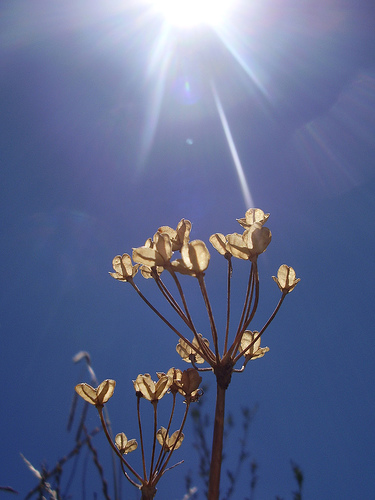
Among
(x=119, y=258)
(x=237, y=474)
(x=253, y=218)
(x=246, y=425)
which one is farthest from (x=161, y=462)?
(x=246, y=425)

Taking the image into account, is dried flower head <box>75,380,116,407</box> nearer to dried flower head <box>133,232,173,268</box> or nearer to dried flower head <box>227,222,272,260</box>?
dried flower head <box>133,232,173,268</box>

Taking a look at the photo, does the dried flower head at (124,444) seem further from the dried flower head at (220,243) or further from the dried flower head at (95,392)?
the dried flower head at (220,243)

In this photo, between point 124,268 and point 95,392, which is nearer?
point 95,392

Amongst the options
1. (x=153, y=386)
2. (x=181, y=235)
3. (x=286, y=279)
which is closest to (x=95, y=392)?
(x=153, y=386)

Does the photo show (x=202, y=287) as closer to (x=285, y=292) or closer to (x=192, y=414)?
(x=285, y=292)

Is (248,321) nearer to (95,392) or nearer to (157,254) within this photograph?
(157,254)

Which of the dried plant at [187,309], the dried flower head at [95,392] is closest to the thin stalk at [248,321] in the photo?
the dried plant at [187,309]

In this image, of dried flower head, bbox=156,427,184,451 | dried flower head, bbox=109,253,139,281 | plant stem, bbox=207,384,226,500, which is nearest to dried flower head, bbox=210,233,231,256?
dried flower head, bbox=109,253,139,281
